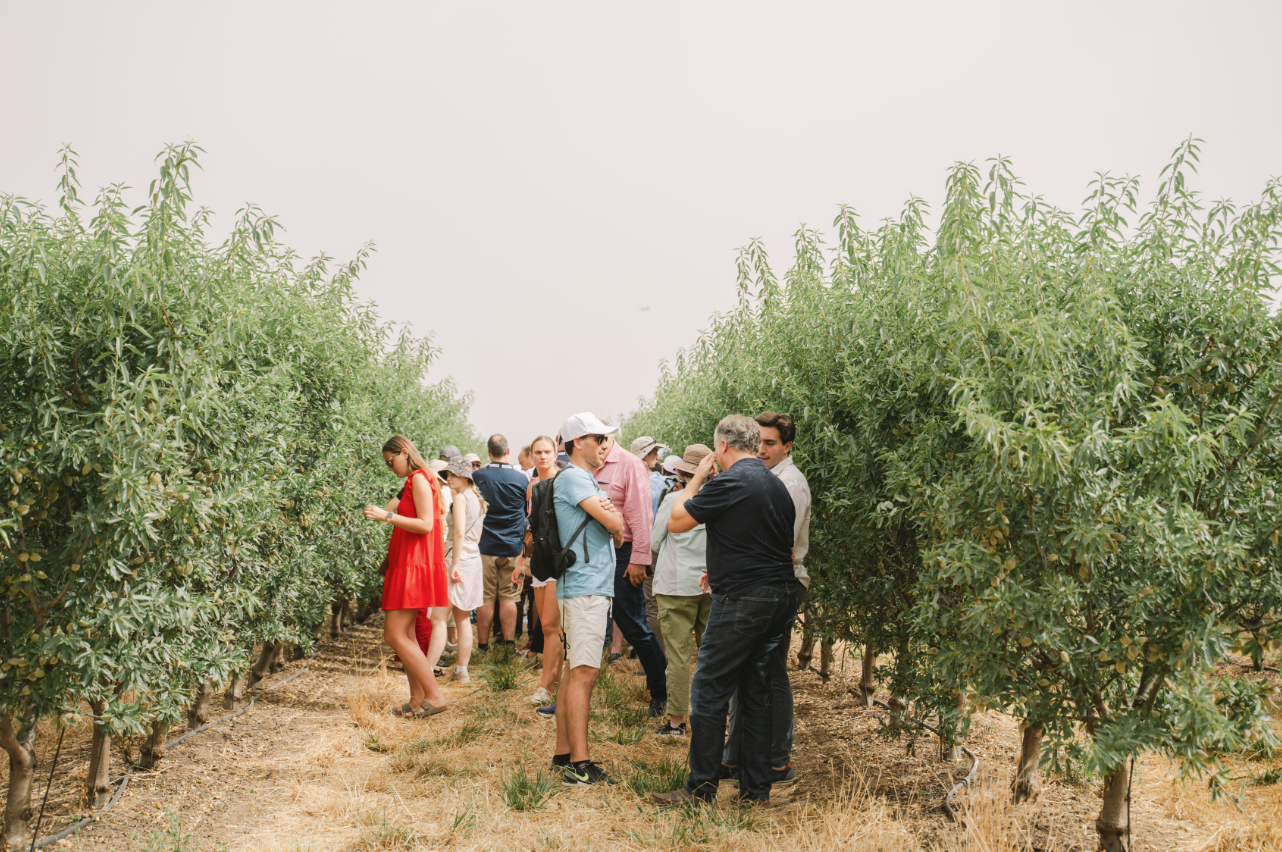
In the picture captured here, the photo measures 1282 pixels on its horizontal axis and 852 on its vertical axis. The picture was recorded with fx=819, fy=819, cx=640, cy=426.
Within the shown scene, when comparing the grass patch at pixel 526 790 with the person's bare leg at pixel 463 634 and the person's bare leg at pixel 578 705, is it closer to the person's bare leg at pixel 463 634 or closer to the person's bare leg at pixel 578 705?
the person's bare leg at pixel 578 705

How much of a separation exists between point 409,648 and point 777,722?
2874mm

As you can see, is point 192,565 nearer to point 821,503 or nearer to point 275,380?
point 275,380

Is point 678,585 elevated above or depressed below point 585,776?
above

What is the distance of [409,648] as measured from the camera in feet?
20.4

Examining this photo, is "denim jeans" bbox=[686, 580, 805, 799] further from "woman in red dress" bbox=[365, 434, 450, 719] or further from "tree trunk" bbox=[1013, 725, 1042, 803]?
"woman in red dress" bbox=[365, 434, 450, 719]

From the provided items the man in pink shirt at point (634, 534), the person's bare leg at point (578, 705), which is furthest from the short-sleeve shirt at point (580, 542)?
the man in pink shirt at point (634, 534)

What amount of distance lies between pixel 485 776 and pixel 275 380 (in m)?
2.75

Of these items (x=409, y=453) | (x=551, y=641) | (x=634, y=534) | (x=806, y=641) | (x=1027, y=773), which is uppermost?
(x=409, y=453)

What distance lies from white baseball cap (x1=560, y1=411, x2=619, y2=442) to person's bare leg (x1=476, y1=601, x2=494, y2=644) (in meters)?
4.63

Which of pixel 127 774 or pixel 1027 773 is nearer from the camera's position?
pixel 1027 773

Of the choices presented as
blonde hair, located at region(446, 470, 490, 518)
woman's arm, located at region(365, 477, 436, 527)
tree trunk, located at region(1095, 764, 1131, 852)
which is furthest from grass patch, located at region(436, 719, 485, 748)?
tree trunk, located at region(1095, 764, 1131, 852)

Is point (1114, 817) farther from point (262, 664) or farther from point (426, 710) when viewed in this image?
point (262, 664)

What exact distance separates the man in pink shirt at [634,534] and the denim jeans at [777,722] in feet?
3.83

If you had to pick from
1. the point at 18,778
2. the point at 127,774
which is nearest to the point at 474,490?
the point at 127,774
